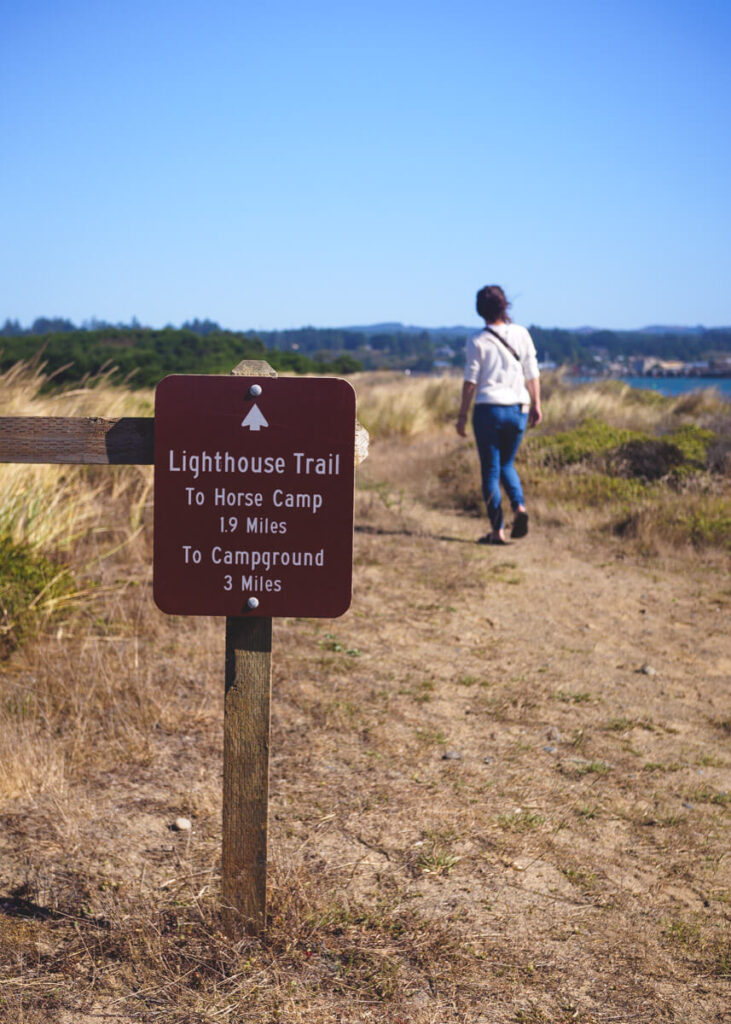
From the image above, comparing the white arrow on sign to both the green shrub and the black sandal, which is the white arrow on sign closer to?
the black sandal

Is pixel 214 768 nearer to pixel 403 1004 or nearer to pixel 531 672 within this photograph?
pixel 403 1004

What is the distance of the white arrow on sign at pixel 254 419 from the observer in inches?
91.0

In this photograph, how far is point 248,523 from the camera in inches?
93.0

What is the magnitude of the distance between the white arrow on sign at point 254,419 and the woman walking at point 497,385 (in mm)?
4830

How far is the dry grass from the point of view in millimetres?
2373

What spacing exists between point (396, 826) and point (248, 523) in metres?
1.39

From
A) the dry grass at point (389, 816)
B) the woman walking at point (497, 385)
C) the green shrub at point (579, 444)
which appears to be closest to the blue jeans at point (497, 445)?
the woman walking at point (497, 385)

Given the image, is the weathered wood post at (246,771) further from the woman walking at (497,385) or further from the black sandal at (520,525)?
the black sandal at (520,525)

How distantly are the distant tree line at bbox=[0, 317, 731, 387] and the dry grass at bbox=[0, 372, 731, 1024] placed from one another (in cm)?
293

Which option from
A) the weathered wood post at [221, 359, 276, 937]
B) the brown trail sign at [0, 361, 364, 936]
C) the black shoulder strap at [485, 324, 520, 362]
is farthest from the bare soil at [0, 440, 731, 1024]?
the black shoulder strap at [485, 324, 520, 362]

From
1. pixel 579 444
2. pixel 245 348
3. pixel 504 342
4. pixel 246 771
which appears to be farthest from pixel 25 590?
pixel 245 348

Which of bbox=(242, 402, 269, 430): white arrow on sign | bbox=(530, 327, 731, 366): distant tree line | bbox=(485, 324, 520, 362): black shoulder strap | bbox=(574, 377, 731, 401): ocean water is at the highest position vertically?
bbox=(530, 327, 731, 366): distant tree line

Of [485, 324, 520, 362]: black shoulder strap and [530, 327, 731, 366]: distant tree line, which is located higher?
[530, 327, 731, 366]: distant tree line

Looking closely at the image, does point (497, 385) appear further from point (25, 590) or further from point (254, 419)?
point (254, 419)
